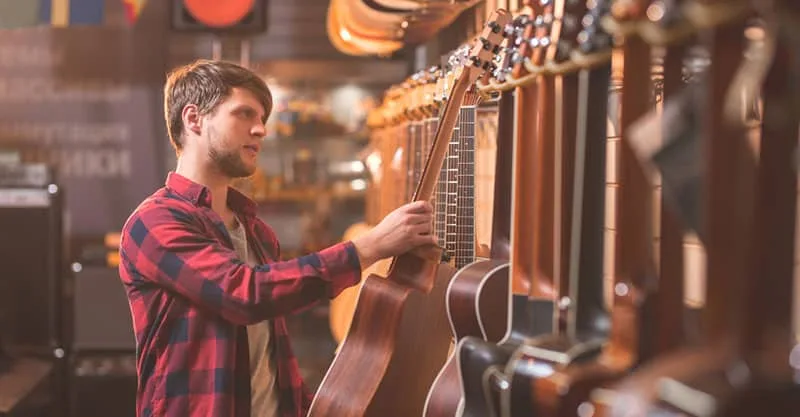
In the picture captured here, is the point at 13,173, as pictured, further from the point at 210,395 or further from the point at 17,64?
the point at 210,395

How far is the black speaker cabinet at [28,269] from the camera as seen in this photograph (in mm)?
4574

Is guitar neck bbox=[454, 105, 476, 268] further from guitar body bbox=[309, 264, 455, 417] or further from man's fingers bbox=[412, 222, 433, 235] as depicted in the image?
man's fingers bbox=[412, 222, 433, 235]

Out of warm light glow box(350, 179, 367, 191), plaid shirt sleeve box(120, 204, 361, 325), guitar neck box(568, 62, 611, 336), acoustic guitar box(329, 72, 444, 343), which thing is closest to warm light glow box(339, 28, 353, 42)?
acoustic guitar box(329, 72, 444, 343)

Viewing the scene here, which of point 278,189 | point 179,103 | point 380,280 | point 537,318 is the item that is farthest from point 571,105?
point 278,189

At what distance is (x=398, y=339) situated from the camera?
5.95ft

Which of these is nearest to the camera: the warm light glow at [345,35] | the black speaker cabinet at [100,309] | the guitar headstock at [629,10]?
the guitar headstock at [629,10]

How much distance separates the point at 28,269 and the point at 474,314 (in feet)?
11.6

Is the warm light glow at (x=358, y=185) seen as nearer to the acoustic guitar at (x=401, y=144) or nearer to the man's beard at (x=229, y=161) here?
the acoustic guitar at (x=401, y=144)

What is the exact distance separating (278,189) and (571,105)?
13.7 feet

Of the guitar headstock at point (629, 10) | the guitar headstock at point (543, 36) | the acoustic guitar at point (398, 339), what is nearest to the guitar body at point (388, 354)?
the acoustic guitar at point (398, 339)

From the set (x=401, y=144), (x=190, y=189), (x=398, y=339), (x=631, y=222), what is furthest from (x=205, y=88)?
(x=631, y=222)

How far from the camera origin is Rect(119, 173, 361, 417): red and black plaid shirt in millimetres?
1828

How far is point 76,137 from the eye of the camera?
5.34 meters

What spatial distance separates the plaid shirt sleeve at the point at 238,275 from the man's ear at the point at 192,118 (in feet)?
0.75
